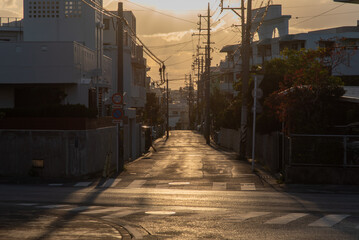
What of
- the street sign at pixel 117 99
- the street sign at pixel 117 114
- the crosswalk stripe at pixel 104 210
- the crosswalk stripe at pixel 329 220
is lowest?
the crosswalk stripe at pixel 104 210

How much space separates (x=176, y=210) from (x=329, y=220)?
385 centimetres

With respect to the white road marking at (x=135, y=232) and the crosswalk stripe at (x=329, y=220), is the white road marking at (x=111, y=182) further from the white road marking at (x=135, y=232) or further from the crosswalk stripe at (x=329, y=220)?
the crosswalk stripe at (x=329, y=220)

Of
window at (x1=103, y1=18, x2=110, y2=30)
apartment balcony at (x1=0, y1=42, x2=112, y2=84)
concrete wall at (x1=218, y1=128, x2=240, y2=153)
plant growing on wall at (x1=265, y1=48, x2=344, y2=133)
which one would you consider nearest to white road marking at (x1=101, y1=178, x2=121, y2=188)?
plant growing on wall at (x1=265, y1=48, x2=344, y2=133)

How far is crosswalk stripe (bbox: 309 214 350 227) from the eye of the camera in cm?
1202

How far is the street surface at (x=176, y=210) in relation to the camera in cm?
1105

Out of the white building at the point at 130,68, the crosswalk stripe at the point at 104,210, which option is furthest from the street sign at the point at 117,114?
the white building at the point at 130,68

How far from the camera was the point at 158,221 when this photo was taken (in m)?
12.7

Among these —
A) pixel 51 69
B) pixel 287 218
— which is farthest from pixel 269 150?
pixel 287 218

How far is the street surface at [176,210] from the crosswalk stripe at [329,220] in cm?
2

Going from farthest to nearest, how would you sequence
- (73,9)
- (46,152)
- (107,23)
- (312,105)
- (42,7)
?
(107,23) → (73,9) → (42,7) → (46,152) → (312,105)

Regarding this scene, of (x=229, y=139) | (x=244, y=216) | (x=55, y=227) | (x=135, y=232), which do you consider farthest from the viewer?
(x=229, y=139)

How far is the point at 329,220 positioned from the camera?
12562 millimetres

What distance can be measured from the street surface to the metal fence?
4.32 feet

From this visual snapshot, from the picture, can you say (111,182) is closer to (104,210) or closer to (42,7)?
(104,210)
